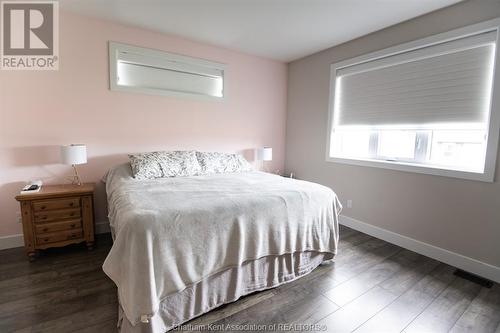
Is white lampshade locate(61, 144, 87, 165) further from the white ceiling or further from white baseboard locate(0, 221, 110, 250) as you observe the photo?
the white ceiling

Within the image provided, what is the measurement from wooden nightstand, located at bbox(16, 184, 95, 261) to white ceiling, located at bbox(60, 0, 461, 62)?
6.30 feet

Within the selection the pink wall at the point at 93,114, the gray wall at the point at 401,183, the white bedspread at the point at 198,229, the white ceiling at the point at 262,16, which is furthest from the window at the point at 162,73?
the gray wall at the point at 401,183

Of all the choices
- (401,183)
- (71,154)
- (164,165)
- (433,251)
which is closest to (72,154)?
(71,154)

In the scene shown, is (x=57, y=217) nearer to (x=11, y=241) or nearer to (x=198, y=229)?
(x=11, y=241)

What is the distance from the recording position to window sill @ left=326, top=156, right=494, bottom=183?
88.6 inches

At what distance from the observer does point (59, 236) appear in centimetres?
246

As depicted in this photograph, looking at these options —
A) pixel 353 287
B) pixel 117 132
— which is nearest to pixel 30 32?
pixel 117 132

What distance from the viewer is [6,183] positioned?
2576mm

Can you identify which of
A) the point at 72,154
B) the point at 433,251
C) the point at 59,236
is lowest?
the point at 433,251

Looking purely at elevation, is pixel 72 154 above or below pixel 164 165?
above

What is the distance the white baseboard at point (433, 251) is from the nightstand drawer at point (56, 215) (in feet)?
10.9

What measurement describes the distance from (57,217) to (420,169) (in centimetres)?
378

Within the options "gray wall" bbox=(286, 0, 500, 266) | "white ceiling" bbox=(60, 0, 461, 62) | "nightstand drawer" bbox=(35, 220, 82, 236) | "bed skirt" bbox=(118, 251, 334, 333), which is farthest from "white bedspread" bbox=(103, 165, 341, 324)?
"white ceiling" bbox=(60, 0, 461, 62)

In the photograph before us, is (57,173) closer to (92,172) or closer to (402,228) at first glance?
(92,172)
